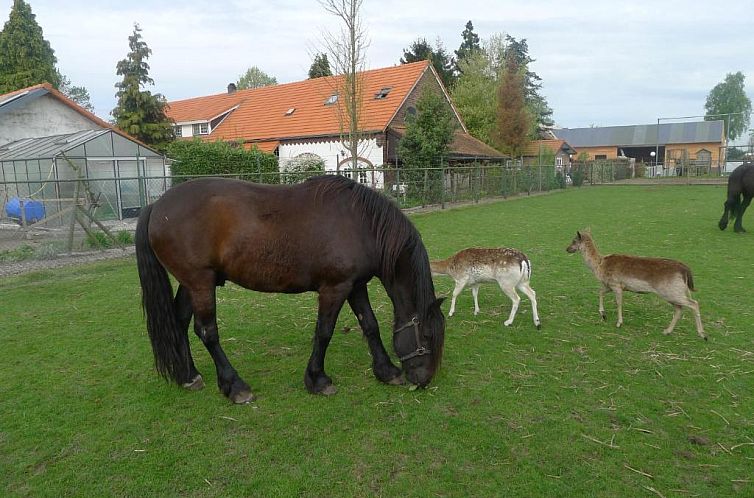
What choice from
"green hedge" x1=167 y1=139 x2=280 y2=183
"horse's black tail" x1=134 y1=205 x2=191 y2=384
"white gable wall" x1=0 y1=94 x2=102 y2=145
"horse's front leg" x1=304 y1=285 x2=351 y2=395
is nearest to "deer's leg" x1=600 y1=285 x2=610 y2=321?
"horse's front leg" x1=304 y1=285 x2=351 y2=395

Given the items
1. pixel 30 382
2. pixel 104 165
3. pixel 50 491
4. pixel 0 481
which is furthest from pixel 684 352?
pixel 104 165

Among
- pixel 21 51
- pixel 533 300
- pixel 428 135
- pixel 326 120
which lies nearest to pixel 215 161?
pixel 326 120

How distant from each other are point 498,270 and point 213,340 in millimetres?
3045

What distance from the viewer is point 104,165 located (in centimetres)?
1725

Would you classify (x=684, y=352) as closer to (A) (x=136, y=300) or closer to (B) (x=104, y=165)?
(A) (x=136, y=300)

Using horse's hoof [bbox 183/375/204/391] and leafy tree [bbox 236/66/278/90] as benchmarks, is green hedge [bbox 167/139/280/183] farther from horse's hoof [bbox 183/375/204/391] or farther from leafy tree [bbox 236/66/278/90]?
leafy tree [bbox 236/66/278/90]

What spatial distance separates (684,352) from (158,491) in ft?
14.9

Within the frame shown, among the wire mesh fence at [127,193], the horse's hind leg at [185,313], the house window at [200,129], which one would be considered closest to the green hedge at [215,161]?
the wire mesh fence at [127,193]

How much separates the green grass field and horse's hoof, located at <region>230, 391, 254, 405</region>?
55mm

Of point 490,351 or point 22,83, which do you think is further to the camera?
point 22,83

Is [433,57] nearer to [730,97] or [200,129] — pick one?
[200,129]

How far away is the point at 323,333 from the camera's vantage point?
3904 millimetres

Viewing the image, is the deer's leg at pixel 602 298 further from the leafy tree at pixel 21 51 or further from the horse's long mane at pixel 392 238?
the leafy tree at pixel 21 51

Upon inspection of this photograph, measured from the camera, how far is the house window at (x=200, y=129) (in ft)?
104
